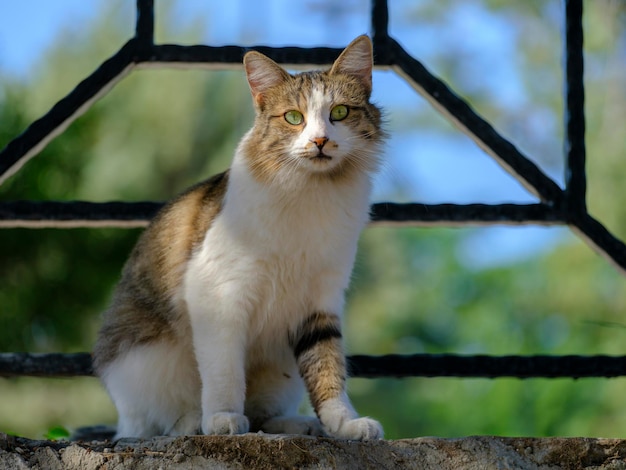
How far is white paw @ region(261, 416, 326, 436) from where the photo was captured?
91.2 inches

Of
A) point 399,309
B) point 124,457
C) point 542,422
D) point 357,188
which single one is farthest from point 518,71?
point 124,457

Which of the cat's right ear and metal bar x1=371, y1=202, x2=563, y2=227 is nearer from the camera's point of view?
the cat's right ear

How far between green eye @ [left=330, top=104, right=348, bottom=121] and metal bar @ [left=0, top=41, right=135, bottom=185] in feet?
2.10

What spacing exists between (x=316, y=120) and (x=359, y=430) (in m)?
0.81

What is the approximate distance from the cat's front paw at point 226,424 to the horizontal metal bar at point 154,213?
0.71 metres

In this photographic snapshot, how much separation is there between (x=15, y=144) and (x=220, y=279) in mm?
760

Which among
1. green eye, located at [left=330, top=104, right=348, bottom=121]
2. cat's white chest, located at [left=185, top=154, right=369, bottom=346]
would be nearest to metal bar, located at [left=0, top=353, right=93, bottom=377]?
cat's white chest, located at [left=185, top=154, right=369, bottom=346]

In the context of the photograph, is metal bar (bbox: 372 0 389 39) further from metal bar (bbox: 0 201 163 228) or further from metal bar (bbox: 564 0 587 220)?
metal bar (bbox: 0 201 163 228)

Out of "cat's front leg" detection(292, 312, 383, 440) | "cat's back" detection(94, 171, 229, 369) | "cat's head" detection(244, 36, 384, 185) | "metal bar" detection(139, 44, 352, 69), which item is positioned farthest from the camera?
"metal bar" detection(139, 44, 352, 69)

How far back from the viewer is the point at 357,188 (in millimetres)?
2426

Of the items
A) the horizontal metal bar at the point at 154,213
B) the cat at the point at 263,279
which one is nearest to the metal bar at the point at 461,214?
the horizontal metal bar at the point at 154,213

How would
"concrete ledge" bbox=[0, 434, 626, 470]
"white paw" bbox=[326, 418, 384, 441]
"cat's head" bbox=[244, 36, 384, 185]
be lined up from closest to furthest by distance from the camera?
"concrete ledge" bbox=[0, 434, 626, 470]
"white paw" bbox=[326, 418, 384, 441]
"cat's head" bbox=[244, 36, 384, 185]

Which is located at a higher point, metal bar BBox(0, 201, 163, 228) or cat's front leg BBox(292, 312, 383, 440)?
metal bar BBox(0, 201, 163, 228)

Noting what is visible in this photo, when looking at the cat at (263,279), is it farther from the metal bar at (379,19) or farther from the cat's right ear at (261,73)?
the metal bar at (379,19)
